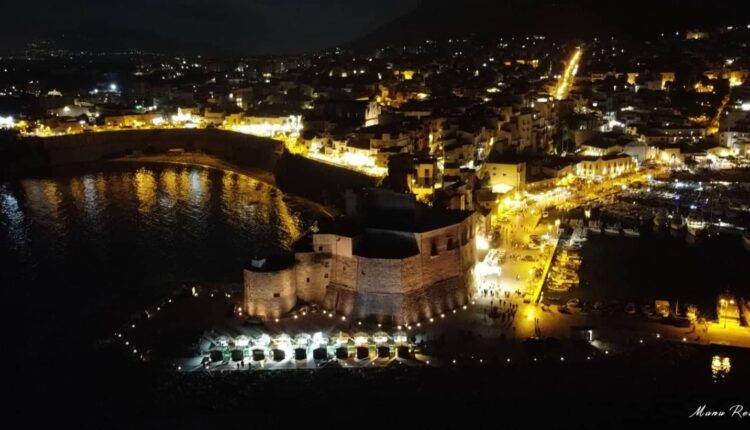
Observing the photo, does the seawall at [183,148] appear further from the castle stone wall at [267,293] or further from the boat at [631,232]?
the castle stone wall at [267,293]

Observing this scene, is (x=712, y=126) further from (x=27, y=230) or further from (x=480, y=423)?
(x=27, y=230)

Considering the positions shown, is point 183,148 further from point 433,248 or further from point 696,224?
point 433,248

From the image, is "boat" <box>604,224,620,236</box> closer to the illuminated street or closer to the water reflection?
the illuminated street

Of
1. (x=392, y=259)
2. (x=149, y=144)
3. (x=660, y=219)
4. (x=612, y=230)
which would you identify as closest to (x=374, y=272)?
(x=392, y=259)

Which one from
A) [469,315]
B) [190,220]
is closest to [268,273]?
[469,315]

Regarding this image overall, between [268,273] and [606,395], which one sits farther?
[268,273]

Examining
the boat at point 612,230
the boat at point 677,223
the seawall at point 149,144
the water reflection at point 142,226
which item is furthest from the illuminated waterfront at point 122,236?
the boat at point 677,223

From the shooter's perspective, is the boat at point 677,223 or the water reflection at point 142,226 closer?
the water reflection at point 142,226
